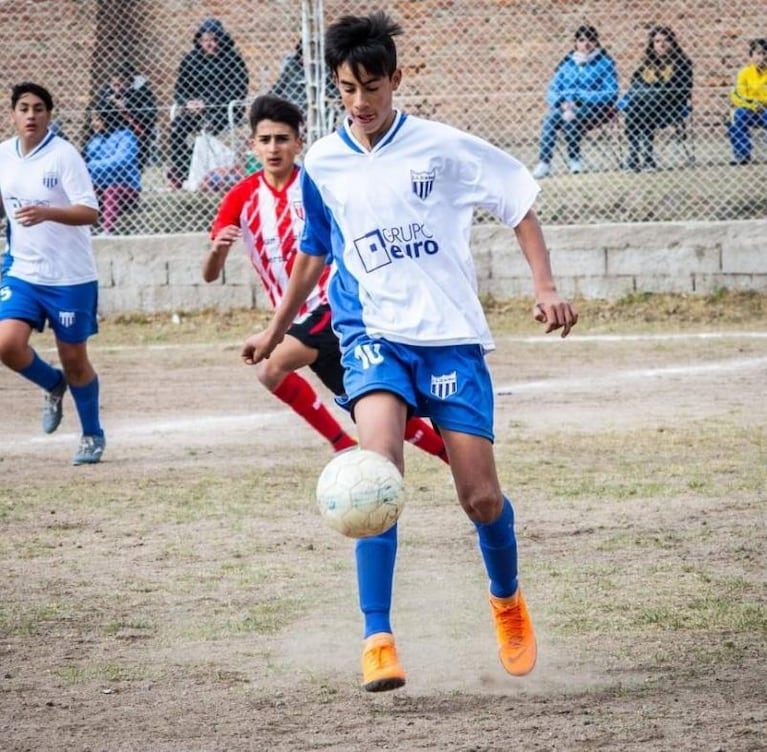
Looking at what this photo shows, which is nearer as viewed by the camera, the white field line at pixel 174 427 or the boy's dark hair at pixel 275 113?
the boy's dark hair at pixel 275 113

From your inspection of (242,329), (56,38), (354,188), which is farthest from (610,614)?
(56,38)

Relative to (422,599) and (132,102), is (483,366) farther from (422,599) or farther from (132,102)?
(132,102)

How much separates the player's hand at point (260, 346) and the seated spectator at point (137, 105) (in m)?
9.35

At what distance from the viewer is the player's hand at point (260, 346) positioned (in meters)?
5.15

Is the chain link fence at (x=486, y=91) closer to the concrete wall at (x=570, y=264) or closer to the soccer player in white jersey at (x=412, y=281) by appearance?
the concrete wall at (x=570, y=264)

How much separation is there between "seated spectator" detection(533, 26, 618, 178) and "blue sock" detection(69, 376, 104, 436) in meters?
6.35

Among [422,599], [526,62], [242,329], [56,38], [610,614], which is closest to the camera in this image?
[610,614]

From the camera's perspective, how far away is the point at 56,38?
52.3 feet

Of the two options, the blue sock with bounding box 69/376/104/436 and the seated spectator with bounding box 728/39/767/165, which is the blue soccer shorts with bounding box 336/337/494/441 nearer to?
the blue sock with bounding box 69/376/104/436

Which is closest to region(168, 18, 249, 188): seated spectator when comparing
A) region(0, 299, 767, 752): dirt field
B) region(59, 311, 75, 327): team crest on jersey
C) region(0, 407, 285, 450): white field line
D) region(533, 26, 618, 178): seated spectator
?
region(533, 26, 618, 178): seated spectator

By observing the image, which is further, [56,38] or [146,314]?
[56,38]

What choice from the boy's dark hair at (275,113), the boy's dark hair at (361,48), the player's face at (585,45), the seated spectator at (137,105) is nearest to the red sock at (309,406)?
the boy's dark hair at (275,113)

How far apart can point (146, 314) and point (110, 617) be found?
29.8ft

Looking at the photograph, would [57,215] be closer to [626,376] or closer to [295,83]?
[626,376]
